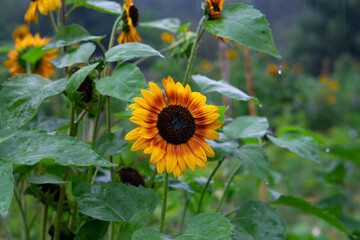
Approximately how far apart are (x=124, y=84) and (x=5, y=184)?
0.16 meters

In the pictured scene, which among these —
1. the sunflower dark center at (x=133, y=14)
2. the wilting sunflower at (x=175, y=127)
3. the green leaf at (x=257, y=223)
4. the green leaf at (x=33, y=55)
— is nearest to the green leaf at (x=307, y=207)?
the green leaf at (x=257, y=223)

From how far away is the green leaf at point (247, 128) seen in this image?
24.0 inches

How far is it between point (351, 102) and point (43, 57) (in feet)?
12.9

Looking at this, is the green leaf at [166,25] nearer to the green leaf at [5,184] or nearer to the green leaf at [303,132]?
the green leaf at [303,132]

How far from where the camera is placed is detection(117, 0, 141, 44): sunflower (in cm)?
56

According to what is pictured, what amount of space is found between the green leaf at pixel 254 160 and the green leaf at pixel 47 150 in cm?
23

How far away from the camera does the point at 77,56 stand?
50cm

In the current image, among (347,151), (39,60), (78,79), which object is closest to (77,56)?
(78,79)

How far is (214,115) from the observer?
1.43ft

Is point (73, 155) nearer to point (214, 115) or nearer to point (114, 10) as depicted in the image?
point (214, 115)

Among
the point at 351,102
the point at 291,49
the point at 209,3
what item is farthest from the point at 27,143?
the point at 291,49

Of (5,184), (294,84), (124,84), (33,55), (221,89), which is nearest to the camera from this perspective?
(5,184)

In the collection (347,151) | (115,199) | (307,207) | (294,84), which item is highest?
(115,199)

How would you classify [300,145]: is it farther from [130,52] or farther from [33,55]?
[33,55]
